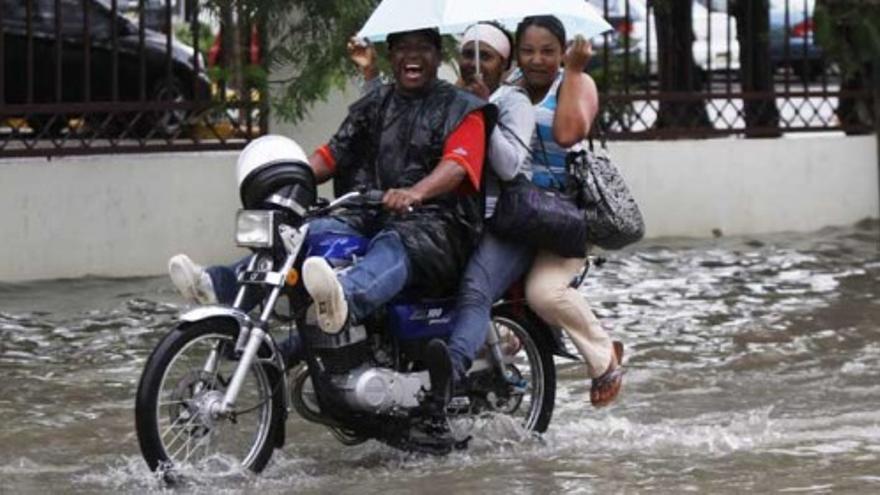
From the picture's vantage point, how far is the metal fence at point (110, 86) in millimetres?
11656

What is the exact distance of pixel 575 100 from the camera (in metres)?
7.21

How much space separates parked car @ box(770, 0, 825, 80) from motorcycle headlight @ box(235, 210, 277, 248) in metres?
8.36

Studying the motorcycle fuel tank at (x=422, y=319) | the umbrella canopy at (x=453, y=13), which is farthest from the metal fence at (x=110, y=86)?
the motorcycle fuel tank at (x=422, y=319)

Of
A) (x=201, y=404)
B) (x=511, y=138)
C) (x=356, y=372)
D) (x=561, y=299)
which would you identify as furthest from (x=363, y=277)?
(x=561, y=299)

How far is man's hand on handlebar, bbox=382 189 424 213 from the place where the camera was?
6773 mm

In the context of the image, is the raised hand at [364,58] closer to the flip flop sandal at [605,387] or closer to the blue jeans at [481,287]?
the blue jeans at [481,287]

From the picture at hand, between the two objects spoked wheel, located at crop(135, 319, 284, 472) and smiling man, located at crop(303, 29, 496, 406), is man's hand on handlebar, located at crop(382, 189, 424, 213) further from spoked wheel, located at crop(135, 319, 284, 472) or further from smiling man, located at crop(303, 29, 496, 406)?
spoked wheel, located at crop(135, 319, 284, 472)

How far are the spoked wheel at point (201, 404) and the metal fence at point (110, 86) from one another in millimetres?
4854

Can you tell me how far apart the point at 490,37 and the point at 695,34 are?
7.28 meters

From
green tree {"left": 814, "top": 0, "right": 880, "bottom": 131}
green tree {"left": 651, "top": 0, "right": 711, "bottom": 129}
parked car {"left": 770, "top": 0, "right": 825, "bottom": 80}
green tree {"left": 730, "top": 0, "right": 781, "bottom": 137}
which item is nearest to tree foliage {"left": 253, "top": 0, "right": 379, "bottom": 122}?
green tree {"left": 651, "top": 0, "right": 711, "bottom": 129}

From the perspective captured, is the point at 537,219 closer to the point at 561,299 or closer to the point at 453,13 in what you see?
the point at 561,299

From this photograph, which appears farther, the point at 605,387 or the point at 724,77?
the point at 724,77

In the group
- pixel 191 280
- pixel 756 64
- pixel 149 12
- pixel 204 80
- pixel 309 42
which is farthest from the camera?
pixel 756 64

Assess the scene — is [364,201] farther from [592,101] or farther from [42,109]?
[42,109]
